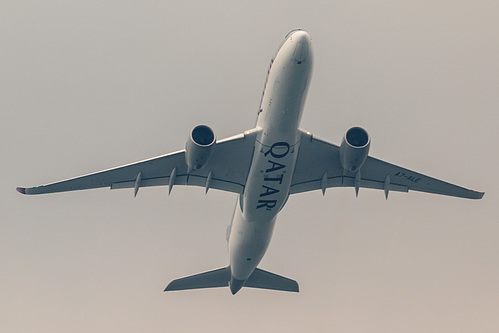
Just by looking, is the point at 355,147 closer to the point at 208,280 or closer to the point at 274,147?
the point at 274,147

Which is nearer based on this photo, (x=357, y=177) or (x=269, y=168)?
(x=269, y=168)

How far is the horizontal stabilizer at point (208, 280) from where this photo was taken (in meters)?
36.6

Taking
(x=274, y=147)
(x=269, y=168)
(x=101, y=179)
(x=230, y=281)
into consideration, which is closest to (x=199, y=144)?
(x=274, y=147)

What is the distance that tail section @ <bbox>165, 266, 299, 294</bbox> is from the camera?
36344 mm

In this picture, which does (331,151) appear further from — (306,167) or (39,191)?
(39,191)

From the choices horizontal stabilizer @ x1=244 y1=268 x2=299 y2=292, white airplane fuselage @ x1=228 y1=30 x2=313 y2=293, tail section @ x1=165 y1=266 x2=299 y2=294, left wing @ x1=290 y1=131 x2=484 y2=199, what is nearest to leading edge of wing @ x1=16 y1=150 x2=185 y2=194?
white airplane fuselage @ x1=228 y1=30 x2=313 y2=293

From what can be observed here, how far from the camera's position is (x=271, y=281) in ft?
124

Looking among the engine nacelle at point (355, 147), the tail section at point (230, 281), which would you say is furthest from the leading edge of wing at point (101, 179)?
the tail section at point (230, 281)

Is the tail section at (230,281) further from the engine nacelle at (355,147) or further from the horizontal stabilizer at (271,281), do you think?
the engine nacelle at (355,147)

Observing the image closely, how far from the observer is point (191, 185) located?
31.7m

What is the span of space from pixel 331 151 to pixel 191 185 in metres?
7.15

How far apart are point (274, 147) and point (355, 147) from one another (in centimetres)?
350

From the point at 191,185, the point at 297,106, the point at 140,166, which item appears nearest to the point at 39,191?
the point at 140,166

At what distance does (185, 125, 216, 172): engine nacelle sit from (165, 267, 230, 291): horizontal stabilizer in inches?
466
